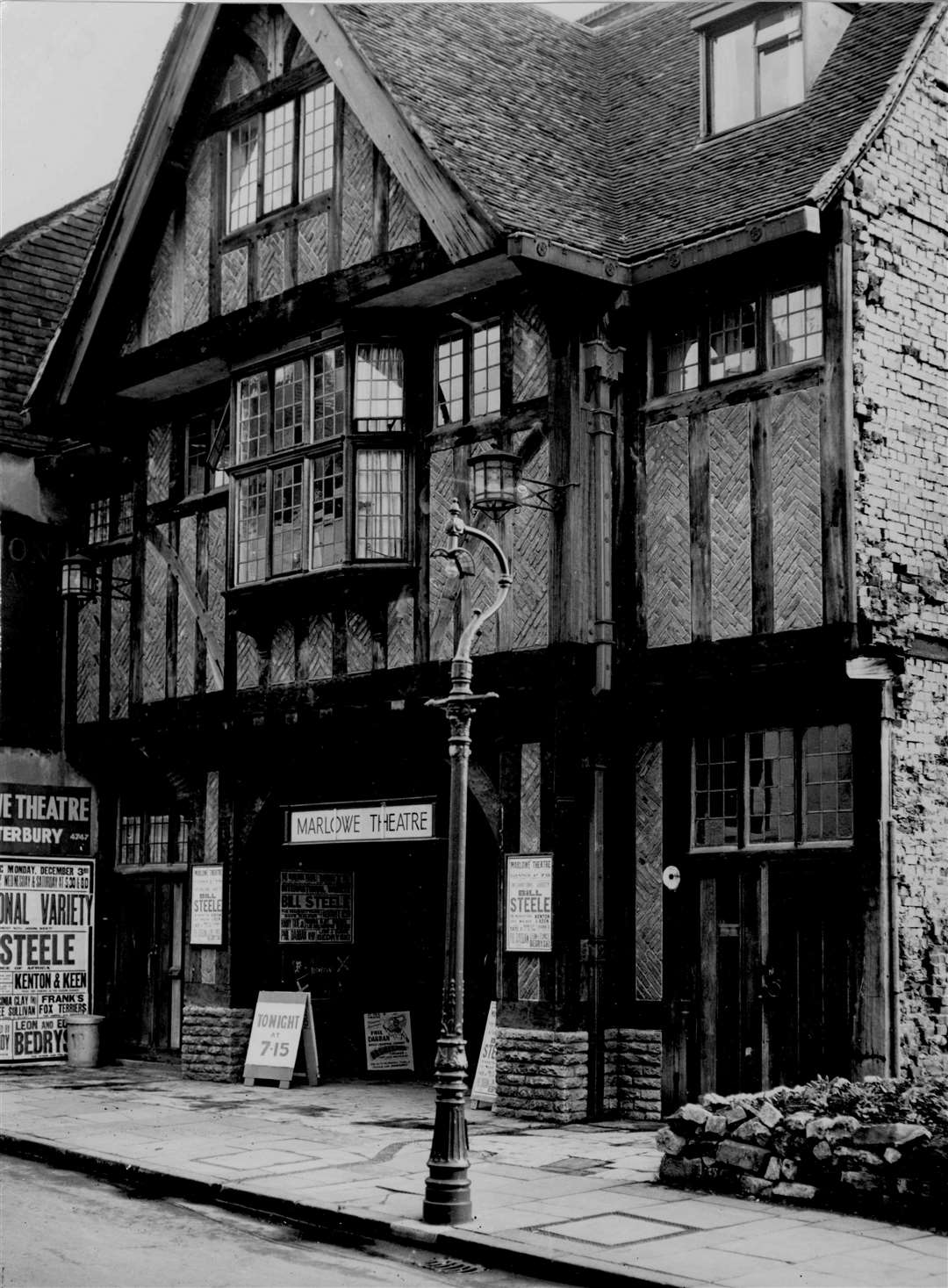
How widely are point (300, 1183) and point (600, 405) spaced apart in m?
7.35

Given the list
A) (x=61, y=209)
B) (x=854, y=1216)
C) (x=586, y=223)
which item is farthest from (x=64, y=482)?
(x=854, y=1216)

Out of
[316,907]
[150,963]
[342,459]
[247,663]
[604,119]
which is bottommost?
[150,963]

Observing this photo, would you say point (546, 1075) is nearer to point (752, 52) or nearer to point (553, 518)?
point (553, 518)

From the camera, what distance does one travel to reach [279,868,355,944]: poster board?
19.0m

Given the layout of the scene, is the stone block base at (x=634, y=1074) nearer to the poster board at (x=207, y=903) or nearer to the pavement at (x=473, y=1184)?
the pavement at (x=473, y=1184)

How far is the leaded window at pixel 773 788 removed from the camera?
13906 millimetres

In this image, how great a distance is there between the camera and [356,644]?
1697cm

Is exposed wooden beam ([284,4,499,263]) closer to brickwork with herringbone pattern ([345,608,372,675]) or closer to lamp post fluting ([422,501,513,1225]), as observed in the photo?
brickwork with herringbone pattern ([345,608,372,675])

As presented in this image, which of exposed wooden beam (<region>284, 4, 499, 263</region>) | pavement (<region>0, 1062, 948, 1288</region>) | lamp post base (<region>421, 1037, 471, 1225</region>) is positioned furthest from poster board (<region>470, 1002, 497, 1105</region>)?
exposed wooden beam (<region>284, 4, 499, 263</region>)

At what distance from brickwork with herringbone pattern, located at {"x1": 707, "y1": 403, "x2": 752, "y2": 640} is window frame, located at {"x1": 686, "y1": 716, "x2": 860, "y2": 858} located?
0.97 meters

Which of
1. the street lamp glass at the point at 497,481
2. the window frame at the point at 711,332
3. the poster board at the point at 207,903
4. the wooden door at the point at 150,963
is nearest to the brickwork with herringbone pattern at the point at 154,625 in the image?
the poster board at the point at 207,903

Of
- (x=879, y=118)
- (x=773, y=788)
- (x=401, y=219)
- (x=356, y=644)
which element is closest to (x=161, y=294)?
(x=401, y=219)

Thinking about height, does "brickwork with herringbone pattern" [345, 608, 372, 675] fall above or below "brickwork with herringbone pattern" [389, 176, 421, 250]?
below

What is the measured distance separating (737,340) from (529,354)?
209 centimetres
